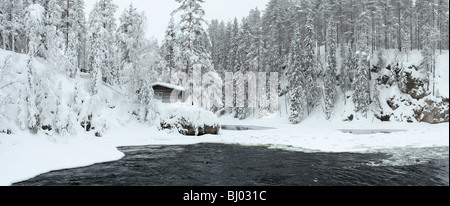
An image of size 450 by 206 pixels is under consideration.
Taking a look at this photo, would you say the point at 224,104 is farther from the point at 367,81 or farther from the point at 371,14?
the point at 371,14

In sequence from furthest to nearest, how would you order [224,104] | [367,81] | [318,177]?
[224,104], [367,81], [318,177]

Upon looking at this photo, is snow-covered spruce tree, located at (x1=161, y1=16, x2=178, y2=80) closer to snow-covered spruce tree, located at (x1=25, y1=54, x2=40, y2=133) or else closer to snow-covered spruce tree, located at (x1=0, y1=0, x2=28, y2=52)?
snow-covered spruce tree, located at (x1=0, y1=0, x2=28, y2=52)

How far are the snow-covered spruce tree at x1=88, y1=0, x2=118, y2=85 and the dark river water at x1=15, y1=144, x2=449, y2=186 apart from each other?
15.7m

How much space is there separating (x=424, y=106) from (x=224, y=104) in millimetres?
34138

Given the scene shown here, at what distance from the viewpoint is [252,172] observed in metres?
11.0

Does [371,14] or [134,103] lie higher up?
[371,14]

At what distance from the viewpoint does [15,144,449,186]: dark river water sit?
927cm

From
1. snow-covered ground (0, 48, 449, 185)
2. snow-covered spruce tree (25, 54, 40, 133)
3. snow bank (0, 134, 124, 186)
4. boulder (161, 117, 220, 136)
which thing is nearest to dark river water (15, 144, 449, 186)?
snow bank (0, 134, 124, 186)

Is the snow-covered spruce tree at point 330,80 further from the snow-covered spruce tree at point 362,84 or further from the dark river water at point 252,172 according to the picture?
the dark river water at point 252,172

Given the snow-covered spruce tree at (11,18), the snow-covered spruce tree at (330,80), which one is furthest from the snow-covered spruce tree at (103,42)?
the snow-covered spruce tree at (330,80)

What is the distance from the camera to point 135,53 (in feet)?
96.5

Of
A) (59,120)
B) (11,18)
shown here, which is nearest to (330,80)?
(59,120)
